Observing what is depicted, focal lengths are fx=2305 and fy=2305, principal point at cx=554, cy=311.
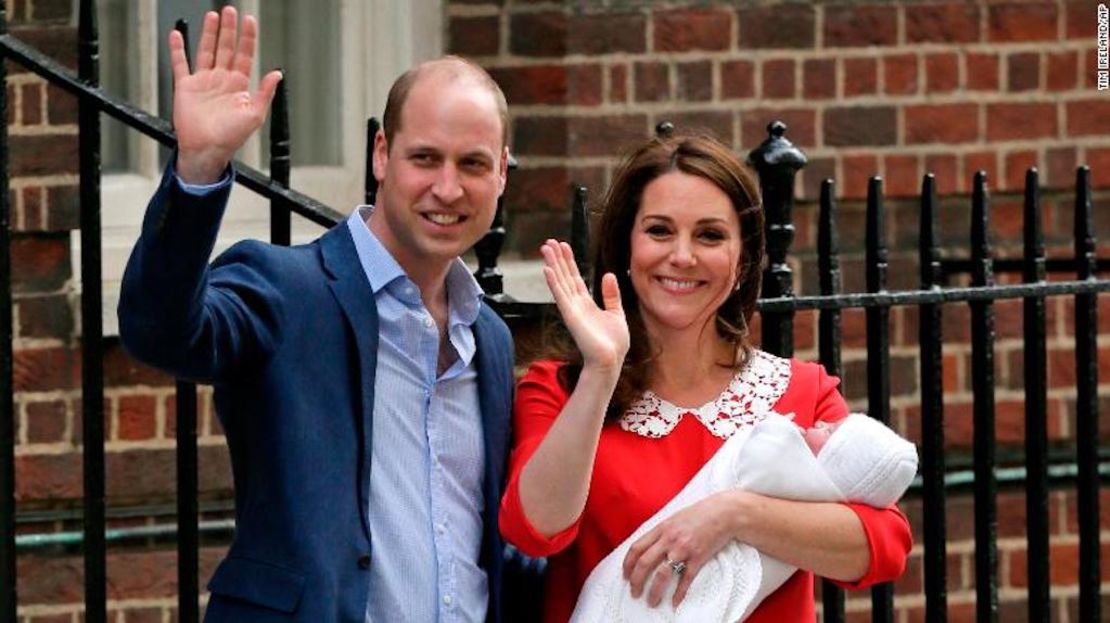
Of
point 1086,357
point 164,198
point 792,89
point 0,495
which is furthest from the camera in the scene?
point 792,89

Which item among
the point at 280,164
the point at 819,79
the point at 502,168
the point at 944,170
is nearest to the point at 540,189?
the point at 819,79

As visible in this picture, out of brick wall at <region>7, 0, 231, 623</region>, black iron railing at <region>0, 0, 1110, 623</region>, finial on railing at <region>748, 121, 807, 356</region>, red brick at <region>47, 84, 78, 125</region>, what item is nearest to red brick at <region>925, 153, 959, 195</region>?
black iron railing at <region>0, 0, 1110, 623</region>

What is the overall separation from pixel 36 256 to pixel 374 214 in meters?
2.24

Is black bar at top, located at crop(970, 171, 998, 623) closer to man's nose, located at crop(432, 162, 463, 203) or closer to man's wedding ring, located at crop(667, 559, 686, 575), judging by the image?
man's wedding ring, located at crop(667, 559, 686, 575)

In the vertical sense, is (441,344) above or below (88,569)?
above

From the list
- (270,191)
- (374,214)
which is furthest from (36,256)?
(374,214)

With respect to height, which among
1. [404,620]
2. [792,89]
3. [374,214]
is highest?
[792,89]

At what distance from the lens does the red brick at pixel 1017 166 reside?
6.09m

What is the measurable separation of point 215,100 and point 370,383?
1.56ft

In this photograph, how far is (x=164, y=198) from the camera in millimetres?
2938

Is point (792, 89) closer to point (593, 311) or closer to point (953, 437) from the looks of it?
point (953, 437)

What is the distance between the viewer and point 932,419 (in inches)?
183

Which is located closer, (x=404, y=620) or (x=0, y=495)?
(x=404, y=620)

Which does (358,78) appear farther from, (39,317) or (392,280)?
(392,280)
